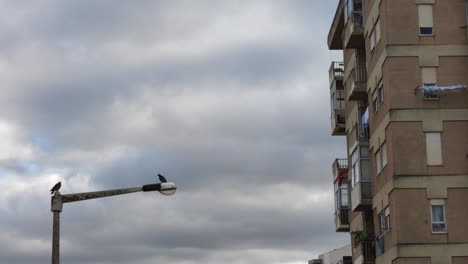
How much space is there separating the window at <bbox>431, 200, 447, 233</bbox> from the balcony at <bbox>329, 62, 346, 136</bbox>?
59.2 feet

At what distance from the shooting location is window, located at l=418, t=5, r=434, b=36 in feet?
149

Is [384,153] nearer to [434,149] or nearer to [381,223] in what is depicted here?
[434,149]

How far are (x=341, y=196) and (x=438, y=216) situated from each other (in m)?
16.0

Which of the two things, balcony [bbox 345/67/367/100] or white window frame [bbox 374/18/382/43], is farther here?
balcony [bbox 345/67/367/100]

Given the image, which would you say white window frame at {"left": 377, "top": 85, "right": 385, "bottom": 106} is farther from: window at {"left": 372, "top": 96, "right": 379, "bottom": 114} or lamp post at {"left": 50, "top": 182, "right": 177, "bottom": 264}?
lamp post at {"left": 50, "top": 182, "right": 177, "bottom": 264}

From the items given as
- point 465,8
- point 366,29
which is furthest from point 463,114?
point 366,29

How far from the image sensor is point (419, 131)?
44469 mm

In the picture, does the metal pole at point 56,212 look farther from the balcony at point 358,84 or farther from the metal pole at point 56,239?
the balcony at point 358,84

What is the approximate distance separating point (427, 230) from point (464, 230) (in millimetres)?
1740

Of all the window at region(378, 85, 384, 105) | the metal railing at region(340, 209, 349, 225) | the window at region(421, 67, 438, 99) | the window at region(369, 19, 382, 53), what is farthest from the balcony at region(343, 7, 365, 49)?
the metal railing at region(340, 209, 349, 225)

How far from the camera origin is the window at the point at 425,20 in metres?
45.5

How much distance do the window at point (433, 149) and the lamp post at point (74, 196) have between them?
25.0 metres

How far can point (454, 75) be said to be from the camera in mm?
45000

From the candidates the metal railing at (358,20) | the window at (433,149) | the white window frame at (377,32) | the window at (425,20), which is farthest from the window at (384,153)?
the metal railing at (358,20)
